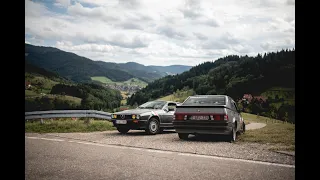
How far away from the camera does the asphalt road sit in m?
5.23

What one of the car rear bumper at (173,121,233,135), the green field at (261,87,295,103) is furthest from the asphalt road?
the green field at (261,87,295,103)

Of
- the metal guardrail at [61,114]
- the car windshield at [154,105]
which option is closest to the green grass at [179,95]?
the metal guardrail at [61,114]

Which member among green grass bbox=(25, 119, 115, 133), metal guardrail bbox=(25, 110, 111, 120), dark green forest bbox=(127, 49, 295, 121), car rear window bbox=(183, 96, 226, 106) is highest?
dark green forest bbox=(127, 49, 295, 121)

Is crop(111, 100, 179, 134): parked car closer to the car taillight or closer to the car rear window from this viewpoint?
the car rear window

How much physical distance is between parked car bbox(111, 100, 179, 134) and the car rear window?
1834 mm

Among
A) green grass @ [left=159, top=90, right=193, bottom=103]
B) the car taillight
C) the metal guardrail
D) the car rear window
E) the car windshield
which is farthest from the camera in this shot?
green grass @ [left=159, top=90, right=193, bottom=103]

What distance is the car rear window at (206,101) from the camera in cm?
1054

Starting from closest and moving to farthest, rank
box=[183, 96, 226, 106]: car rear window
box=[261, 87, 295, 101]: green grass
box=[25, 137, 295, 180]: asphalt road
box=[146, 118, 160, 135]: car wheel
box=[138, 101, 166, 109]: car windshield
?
box=[25, 137, 295, 180]: asphalt road, box=[183, 96, 226, 106]: car rear window, box=[146, 118, 160, 135]: car wheel, box=[138, 101, 166, 109]: car windshield, box=[261, 87, 295, 101]: green grass

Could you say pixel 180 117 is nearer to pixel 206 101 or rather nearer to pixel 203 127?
pixel 203 127

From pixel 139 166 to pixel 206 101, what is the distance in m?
5.33

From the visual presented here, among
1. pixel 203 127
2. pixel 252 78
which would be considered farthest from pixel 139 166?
pixel 252 78
